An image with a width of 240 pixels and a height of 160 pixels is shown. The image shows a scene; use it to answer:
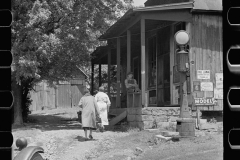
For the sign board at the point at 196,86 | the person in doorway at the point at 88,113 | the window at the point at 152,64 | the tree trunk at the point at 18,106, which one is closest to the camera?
the person in doorway at the point at 88,113

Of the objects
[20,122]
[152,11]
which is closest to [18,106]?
[20,122]

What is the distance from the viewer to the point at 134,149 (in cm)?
1028

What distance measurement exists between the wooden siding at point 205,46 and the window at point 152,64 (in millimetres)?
3740

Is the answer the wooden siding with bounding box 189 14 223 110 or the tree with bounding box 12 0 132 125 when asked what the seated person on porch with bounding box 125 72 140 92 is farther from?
the tree with bounding box 12 0 132 125

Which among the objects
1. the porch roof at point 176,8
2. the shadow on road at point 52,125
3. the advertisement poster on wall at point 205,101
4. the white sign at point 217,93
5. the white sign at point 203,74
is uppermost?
the porch roof at point 176,8

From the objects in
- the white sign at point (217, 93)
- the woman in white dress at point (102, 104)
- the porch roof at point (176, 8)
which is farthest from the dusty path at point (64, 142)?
the porch roof at point (176, 8)

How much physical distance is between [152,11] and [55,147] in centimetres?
551

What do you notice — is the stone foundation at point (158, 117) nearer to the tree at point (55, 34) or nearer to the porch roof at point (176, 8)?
the porch roof at point (176, 8)

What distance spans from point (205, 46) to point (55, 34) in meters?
6.20

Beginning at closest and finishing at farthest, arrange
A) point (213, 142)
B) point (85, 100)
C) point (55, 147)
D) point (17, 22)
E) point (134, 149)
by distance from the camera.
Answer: point (213, 142) < point (134, 149) < point (55, 147) < point (85, 100) < point (17, 22)

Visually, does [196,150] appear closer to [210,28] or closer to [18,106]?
[210,28]

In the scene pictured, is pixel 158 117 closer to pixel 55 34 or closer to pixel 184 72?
pixel 184 72

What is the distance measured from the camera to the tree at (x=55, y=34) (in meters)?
14.9

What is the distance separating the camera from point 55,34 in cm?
1589
